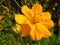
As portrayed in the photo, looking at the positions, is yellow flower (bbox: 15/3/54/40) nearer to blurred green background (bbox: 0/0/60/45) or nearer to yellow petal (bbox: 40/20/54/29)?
yellow petal (bbox: 40/20/54/29)

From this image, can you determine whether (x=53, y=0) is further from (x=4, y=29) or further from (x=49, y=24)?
(x=49, y=24)

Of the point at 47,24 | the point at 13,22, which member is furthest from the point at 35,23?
the point at 13,22

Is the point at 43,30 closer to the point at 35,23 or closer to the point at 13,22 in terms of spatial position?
the point at 35,23

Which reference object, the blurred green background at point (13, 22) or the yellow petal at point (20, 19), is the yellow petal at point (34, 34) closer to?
the yellow petal at point (20, 19)

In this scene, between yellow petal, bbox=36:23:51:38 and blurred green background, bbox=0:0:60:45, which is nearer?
yellow petal, bbox=36:23:51:38

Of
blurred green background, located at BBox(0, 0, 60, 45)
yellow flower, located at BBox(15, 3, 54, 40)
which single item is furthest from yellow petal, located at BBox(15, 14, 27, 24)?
blurred green background, located at BBox(0, 0, 60, 45)
